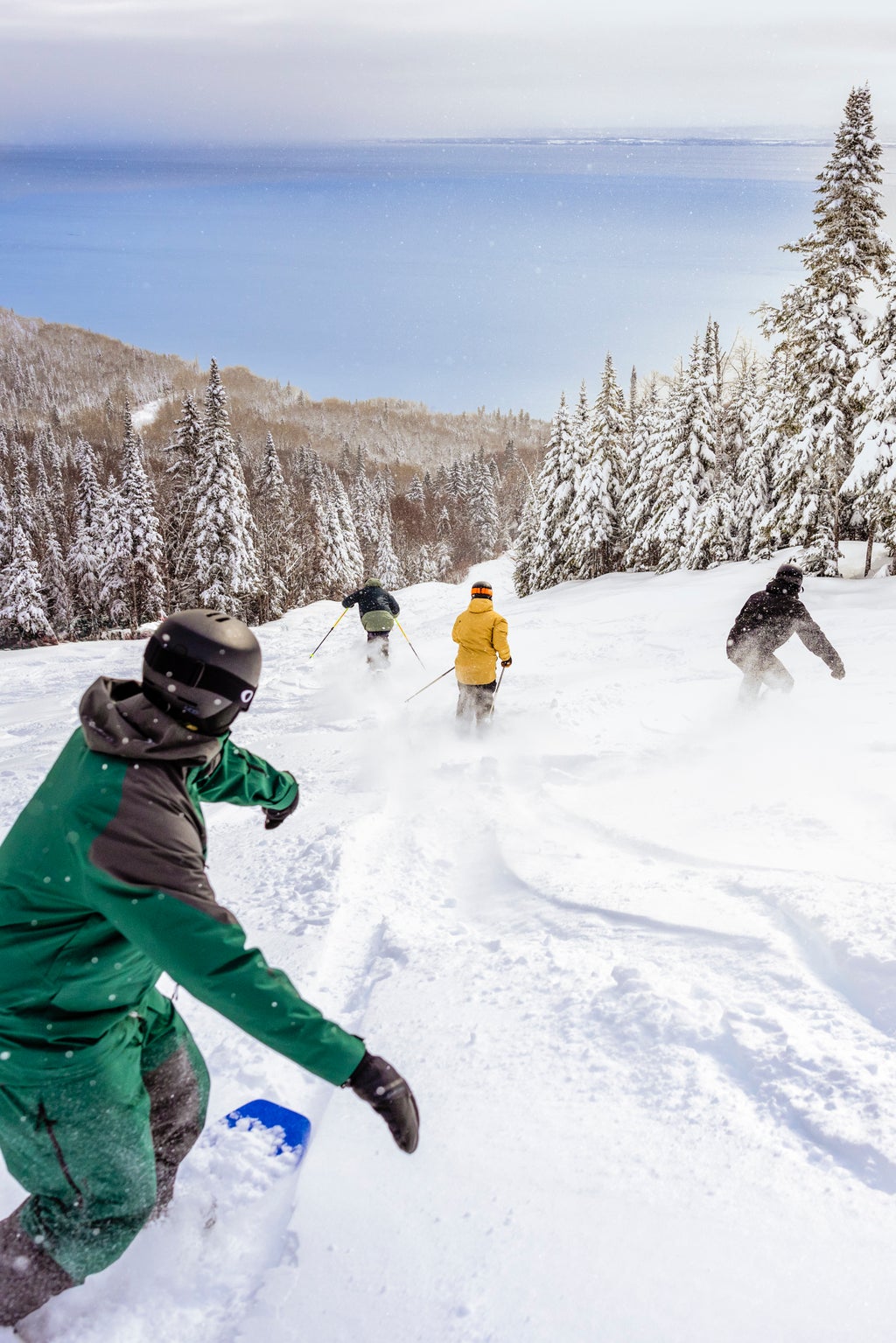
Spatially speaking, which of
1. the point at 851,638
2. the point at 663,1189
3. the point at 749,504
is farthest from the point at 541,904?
the point at 749,504

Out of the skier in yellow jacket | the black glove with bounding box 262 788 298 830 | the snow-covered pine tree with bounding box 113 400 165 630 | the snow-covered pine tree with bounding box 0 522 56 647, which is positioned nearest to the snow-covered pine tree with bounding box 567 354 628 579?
the snow-covered pine tree with bounding box 113 400 165 630

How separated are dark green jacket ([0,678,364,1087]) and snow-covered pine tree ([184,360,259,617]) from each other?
3402cm

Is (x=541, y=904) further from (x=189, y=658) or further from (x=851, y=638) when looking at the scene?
(x=851, y=638)

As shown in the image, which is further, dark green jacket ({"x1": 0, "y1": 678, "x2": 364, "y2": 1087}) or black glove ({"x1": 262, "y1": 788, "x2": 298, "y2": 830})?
black glove ({"x1": 262, "y1": 788, "x2": 298, "y2": 830})

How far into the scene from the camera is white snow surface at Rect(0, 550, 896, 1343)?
2.20 metres

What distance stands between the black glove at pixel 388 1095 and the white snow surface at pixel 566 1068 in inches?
25.9

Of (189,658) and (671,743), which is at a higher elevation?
(189,658)

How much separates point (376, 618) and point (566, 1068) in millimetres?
10645

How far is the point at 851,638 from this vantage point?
1386 centimetres

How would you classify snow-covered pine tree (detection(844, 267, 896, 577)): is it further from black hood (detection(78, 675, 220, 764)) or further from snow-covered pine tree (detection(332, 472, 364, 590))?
snow-covered pine tree (detection(332, 472, 364, 590))

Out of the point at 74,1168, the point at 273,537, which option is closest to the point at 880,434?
the point at 74,1168

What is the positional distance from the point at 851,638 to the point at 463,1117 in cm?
1349

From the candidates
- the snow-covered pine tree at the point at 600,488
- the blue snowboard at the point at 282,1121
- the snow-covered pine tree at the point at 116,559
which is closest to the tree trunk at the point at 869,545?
the snow-covered pine tree at the point at 600,488

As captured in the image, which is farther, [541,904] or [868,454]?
[868,454]
